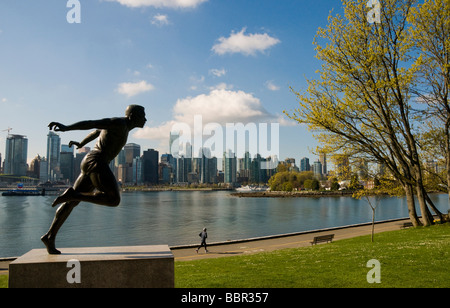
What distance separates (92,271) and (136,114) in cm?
298

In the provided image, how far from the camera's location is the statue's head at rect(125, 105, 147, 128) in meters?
6.72

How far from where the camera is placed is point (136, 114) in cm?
675

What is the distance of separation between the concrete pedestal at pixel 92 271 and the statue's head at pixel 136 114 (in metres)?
2.55

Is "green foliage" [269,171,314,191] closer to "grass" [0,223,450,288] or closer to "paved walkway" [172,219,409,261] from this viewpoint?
"paved walkway" [172,219,409,261]

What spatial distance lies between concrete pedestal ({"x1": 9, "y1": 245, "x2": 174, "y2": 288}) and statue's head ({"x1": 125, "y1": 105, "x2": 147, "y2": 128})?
2.55 meters

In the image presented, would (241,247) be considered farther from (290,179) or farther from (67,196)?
(290,179)

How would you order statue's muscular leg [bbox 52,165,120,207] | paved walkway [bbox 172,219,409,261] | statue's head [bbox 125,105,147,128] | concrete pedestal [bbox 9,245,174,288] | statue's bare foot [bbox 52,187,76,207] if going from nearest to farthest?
concrete pedestal [bbox 9,245,174,288], statue's bare foot [bbox 52,187,76,207], statue's muscular leg [bbox 52,165,120,207], statue's head [bbox 125,105,147,128], paved walkway [bbox 172,219,409,261]

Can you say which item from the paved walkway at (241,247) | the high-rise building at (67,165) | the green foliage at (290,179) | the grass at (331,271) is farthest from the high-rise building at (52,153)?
the grass at (331,271)

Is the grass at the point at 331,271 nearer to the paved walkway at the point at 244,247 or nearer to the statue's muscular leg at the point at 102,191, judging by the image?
the statue's muscular leg at the point at 102,191

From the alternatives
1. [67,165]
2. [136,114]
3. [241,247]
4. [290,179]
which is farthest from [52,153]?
[136,114]

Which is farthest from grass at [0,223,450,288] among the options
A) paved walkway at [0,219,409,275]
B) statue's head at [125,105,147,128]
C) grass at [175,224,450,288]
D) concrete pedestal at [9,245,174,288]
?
paved walkway at [0,219,409,275]

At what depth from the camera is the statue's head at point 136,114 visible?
6.72 m
